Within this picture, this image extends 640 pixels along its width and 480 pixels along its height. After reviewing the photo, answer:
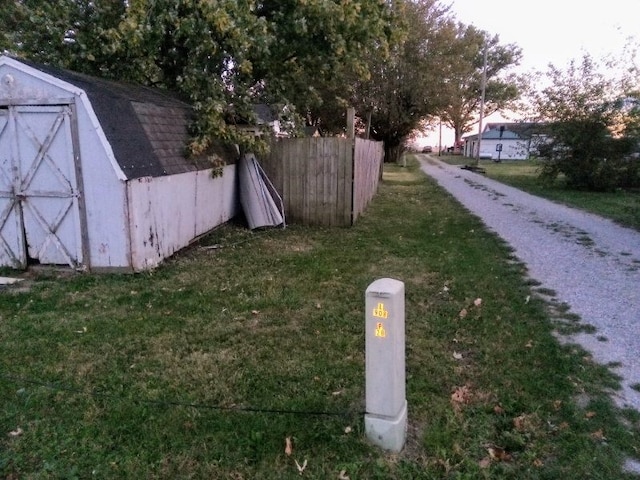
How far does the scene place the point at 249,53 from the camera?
9.52m

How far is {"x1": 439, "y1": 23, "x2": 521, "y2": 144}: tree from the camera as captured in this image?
91.6 ft

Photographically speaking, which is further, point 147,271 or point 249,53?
point 249,53

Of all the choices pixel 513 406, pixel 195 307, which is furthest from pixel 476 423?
pixel 195 307

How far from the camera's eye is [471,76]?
42844 millimetres

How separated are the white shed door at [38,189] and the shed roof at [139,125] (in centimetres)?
50

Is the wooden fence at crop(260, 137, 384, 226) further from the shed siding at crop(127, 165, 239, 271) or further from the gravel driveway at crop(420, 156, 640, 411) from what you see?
the gravel driveway at crop(420, 156, 640, 411)

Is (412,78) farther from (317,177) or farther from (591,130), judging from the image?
(317,177)

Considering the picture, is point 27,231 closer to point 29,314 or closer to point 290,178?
point 29,314

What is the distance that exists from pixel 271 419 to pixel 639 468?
7.34 feet

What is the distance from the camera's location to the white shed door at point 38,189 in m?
6.21

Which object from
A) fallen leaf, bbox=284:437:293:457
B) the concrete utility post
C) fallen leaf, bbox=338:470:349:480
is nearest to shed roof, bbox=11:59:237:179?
fallen leaf, bbox=284:437:293:457

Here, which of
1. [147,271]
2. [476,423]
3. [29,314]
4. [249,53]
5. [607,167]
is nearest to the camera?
[476,423]

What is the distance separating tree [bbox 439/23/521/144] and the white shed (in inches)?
950

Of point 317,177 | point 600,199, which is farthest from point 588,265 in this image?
point 600,199
